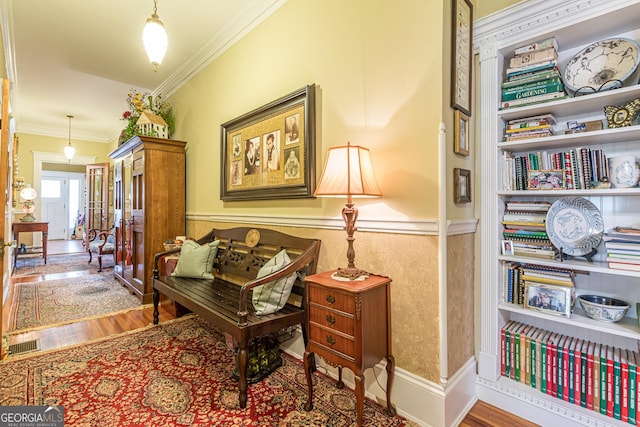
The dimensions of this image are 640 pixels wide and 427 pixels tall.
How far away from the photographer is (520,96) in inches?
72.9

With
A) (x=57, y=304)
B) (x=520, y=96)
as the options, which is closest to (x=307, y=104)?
(x=520, y=96)

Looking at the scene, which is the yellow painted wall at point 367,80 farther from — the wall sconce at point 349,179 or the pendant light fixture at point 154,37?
the pendant light fixture at point 154,37

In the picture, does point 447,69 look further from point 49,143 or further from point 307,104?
point 49,143

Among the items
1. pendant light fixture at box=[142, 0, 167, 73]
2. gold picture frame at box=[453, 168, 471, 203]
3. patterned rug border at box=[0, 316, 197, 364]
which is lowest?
patterned rug border at box=[0, 316, 197, 364]

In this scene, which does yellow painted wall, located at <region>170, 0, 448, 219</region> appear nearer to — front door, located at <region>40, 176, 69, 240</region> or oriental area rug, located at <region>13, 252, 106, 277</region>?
oriental area rug, located at <region>13, 252, 106, 277</region>

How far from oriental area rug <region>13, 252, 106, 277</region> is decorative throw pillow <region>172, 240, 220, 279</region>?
3.73 metres

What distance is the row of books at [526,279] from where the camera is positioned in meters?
1.75

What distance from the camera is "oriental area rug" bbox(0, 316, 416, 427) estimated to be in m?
1.70

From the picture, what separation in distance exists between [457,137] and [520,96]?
51 cm

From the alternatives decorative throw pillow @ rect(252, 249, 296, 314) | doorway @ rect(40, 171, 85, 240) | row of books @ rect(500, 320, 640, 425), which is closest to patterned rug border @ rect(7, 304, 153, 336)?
decorative throw pillow @ rect(252, 249, 296, 314)

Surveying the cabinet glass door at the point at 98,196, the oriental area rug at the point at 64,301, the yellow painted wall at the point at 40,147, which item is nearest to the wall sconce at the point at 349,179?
the oriental area rug at the point at 64,301

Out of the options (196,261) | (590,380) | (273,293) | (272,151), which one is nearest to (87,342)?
A: (196,261)

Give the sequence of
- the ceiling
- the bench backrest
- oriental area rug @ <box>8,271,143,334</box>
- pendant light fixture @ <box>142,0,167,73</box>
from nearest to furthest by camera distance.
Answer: pendant light fixture @ <box>142,0,167,73</box>, the bench backrest, the ceiling, oriental area rug @ <box>8,271,143,334</box>

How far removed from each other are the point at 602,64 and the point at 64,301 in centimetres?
552
